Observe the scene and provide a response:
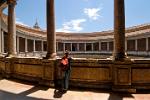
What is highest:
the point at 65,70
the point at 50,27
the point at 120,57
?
the point at 50,27

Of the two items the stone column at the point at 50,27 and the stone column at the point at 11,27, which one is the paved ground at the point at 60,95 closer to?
the stone column at the point at 50,27

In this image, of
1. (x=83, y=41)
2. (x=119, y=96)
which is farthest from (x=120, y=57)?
(x=83, y=41)

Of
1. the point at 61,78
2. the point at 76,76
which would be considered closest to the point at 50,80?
the point at 61,78

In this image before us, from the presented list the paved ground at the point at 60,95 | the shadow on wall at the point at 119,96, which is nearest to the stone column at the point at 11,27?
the paved ground at the point at 60,95

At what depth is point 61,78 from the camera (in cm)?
1016

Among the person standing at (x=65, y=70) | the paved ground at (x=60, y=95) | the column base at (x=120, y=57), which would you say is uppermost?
the column base at (x=120, y=57)

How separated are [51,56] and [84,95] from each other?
9.80ft

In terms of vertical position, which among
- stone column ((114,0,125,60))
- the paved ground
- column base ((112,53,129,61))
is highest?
stone column ((114,0,125,60))

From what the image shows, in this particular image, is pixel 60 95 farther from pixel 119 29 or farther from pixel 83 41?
pixel 83 41

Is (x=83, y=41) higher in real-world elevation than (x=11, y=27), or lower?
higher

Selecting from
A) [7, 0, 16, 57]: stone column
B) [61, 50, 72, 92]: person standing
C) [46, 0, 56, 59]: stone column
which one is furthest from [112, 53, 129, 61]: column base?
[7, 0, 16, 57]: stone column

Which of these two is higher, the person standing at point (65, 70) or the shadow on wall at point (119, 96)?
the person standing at point (65, 70)

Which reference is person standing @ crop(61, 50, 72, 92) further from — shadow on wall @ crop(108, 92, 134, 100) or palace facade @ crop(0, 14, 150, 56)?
palace facade @ crop(0, 14, 150, 56)

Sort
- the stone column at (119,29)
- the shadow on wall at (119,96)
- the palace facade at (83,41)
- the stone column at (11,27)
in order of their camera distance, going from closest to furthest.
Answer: the shadow on wall at (119,96) < the stone column at (119,29) < the stone column at (11,27) < the palace facade at (83,41)
